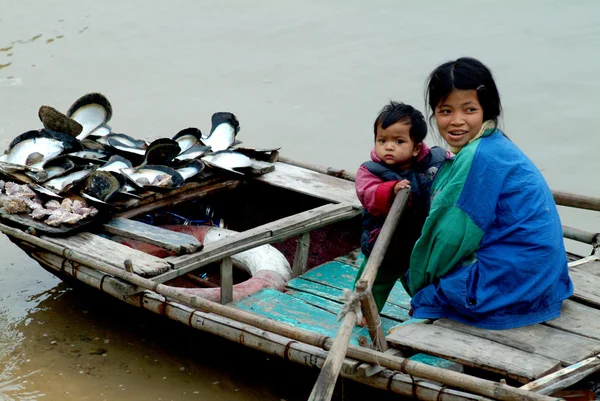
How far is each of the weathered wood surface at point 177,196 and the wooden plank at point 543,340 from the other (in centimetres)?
215

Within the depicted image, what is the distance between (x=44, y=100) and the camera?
9.27 meters

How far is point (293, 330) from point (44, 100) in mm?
6851

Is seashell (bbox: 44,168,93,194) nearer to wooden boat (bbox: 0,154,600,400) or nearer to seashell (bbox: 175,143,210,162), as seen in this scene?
wooden boat (bbox: 0,154,600,400)

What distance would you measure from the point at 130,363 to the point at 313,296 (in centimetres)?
112

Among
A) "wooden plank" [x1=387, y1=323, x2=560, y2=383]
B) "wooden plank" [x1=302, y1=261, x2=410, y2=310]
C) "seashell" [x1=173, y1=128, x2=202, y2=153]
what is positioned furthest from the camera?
"seashell" [x1=173, y1=128, x2=202, y2=153]

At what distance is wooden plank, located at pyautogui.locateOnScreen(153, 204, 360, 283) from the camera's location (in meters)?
4.09

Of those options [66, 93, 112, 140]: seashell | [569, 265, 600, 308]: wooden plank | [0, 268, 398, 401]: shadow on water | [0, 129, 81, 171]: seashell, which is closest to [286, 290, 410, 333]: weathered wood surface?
[0, 268, 398, 401]: shadow on water

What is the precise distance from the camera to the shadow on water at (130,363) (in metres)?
4.19

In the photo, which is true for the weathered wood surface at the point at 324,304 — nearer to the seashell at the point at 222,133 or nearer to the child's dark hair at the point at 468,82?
the child's dark hair at the point at 468,82

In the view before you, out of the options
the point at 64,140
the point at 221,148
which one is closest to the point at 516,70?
the point at 221,148

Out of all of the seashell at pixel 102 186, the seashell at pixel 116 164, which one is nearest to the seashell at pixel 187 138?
the seashell at pixel 116 164

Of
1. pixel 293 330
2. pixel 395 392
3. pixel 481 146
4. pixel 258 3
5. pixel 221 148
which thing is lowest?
pixel 395 392

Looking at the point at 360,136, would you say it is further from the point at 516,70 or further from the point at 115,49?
the point at 115,49

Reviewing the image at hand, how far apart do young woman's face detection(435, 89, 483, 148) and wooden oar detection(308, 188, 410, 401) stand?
1.25 ft
